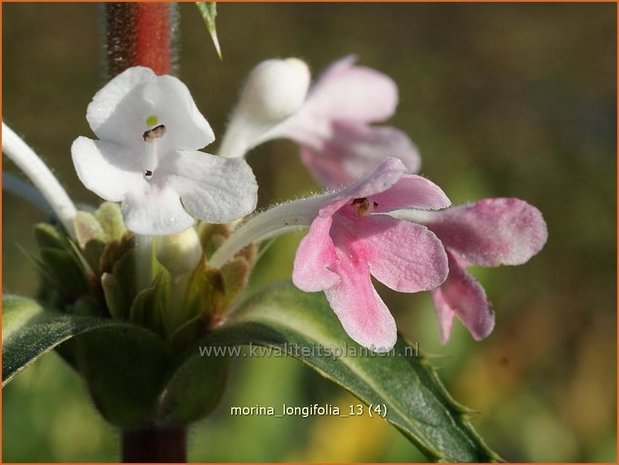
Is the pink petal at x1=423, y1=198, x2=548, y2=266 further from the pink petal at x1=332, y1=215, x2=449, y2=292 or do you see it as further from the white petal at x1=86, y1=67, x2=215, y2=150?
the white petal at x1=86, y1=67, x2=215, y2=150

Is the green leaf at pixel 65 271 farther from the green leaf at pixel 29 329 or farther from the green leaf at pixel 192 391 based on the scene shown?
the green leaf at pixel 192 391

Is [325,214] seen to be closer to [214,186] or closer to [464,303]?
[214,186]

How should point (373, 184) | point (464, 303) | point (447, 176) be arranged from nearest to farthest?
point (373, 184) → point (464, 303) → point (447, 176)

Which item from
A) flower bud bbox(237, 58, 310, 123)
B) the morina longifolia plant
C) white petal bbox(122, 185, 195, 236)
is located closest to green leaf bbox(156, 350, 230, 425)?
the morina longifolia plant

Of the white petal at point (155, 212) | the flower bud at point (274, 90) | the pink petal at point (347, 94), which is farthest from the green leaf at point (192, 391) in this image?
the pink petal at point (347, 94)

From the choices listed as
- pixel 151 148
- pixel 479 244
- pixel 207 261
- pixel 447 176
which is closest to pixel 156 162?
pixel 151 148

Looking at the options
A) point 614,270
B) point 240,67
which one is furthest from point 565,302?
→ point 240,67
